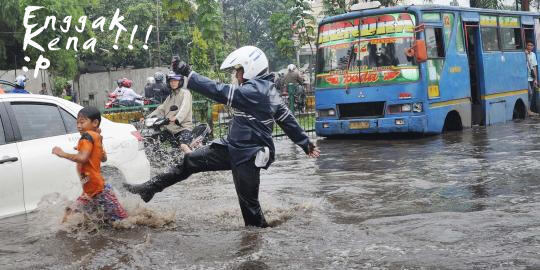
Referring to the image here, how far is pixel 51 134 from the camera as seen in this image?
6777mm

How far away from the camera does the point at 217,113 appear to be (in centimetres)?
1639

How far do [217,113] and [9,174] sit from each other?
1019cm

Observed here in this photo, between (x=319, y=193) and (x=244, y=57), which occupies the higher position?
(x=244, y=57)

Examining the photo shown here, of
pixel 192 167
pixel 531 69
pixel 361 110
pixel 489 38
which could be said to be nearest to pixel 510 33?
pixel 531 69

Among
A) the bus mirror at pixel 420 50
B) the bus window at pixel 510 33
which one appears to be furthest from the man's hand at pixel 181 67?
the bus window at pixel 510 33

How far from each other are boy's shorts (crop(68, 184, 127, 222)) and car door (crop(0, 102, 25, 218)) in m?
0.58

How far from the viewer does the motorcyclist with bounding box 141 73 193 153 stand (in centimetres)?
1089

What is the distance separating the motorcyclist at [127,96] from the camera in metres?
15.5

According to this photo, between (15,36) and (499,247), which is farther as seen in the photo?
(15,36)

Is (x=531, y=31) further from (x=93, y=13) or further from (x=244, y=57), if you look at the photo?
(x=93, y=13)

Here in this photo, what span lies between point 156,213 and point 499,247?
320 centimetres

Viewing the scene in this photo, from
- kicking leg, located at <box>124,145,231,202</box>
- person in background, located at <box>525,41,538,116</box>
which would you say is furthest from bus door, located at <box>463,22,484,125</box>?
kicking leg, located at <box>124,145,231,202</box>

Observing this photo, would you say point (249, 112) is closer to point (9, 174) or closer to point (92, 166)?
point (92, 166)

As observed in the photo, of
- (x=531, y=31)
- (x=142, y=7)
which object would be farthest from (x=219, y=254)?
(x=142, y=7)
